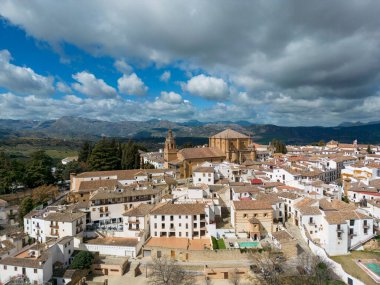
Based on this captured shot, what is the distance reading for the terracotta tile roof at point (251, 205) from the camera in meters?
36.2

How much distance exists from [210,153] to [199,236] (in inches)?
1201

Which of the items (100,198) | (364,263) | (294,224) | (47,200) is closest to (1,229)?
(47,200)

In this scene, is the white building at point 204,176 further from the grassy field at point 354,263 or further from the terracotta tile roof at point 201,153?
the grassy field at point 354,263

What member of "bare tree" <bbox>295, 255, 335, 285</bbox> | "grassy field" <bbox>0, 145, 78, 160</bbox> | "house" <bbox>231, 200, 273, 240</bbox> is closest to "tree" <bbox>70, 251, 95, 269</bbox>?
"house" <bbox>231, 200, 273, 240</bbox>

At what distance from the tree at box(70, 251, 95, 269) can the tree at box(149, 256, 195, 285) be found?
6.77 m

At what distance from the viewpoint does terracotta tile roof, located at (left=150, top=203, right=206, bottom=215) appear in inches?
1384

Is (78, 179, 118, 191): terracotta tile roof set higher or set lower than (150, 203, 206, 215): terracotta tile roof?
higher

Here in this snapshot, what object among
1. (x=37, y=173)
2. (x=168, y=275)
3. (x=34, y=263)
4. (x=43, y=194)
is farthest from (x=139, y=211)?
A: (x=37, y=173)

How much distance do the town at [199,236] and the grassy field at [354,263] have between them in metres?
0.10

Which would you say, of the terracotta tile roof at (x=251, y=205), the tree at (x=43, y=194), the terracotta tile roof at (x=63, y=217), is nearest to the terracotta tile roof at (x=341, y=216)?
the terracotta tile roof at (x=251, y=205)

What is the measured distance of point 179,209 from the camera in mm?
35812

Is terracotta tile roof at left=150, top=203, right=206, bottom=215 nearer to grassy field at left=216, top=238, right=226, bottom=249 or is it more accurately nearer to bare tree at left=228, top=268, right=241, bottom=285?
grassy field at left=216, top=238, right=226, bottom=249

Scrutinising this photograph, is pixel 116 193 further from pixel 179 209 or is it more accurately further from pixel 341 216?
pixel 341 216

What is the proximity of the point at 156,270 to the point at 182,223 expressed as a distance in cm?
709
